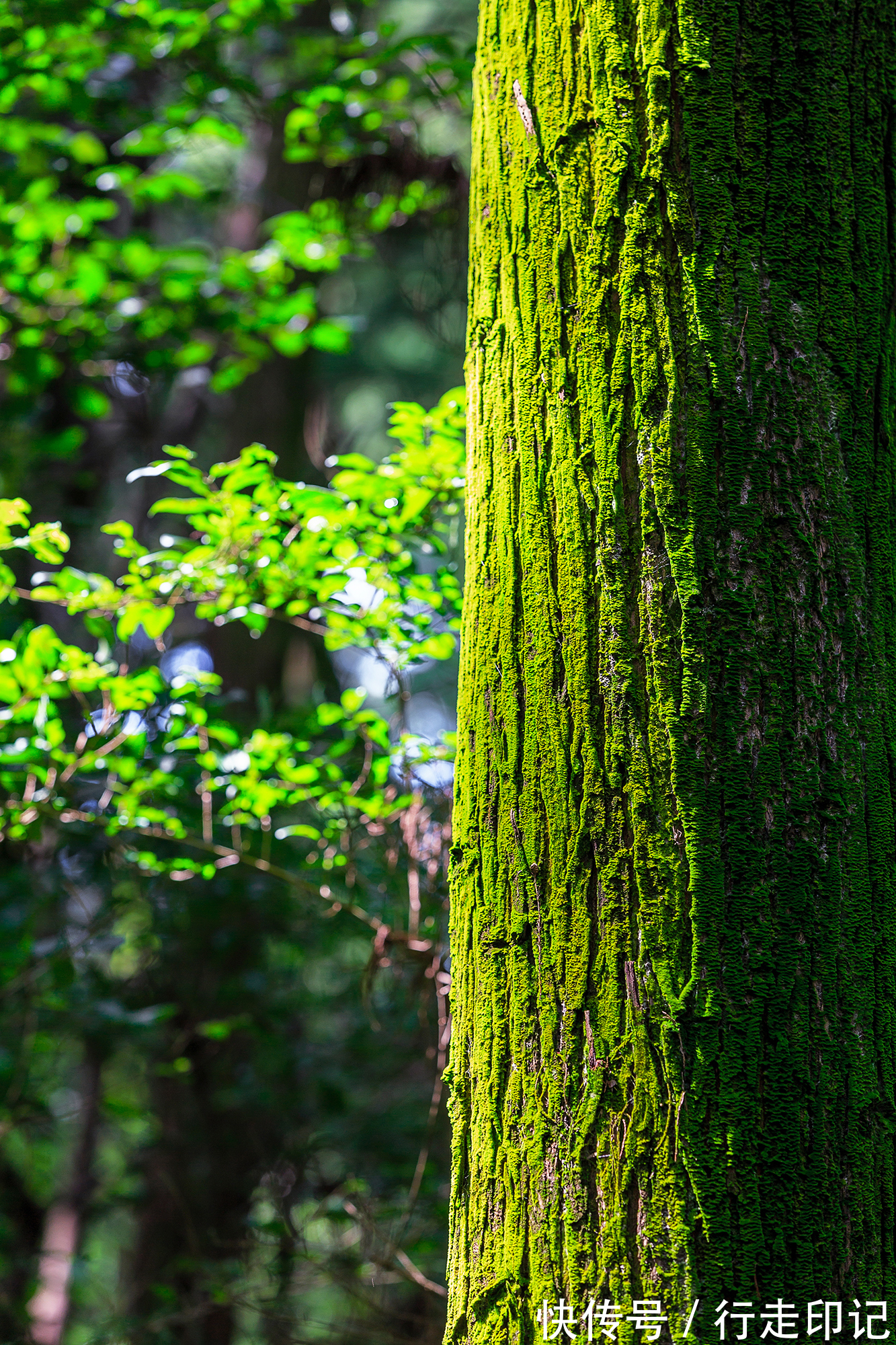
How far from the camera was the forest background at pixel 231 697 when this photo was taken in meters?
2.33

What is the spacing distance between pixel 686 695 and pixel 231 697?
6.54ft

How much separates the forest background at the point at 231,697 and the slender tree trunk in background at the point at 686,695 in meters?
0.91

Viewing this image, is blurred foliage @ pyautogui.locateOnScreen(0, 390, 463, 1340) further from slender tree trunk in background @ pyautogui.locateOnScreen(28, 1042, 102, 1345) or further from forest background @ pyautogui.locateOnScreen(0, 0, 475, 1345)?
slender tree trunk in background @ pyautogui.locateOnScreen(28, 1042, 102, 1345)

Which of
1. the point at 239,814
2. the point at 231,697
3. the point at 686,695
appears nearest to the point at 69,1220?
the point at 231,697

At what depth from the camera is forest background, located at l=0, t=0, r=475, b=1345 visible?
233cm

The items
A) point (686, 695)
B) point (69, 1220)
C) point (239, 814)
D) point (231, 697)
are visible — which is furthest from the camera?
point (69, 1220)

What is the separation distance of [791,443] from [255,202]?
638 centimetres

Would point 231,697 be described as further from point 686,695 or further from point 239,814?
point 686,695

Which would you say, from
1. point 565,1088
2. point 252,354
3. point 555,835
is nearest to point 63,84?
point 252,354

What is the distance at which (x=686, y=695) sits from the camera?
3.98ft

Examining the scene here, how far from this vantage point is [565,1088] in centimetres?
120

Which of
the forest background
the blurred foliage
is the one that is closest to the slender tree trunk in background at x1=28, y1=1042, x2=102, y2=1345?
the forest background

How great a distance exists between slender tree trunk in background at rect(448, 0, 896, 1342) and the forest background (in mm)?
911

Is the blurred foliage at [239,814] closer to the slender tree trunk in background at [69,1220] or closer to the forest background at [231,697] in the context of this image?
the forest background at [231,697]
